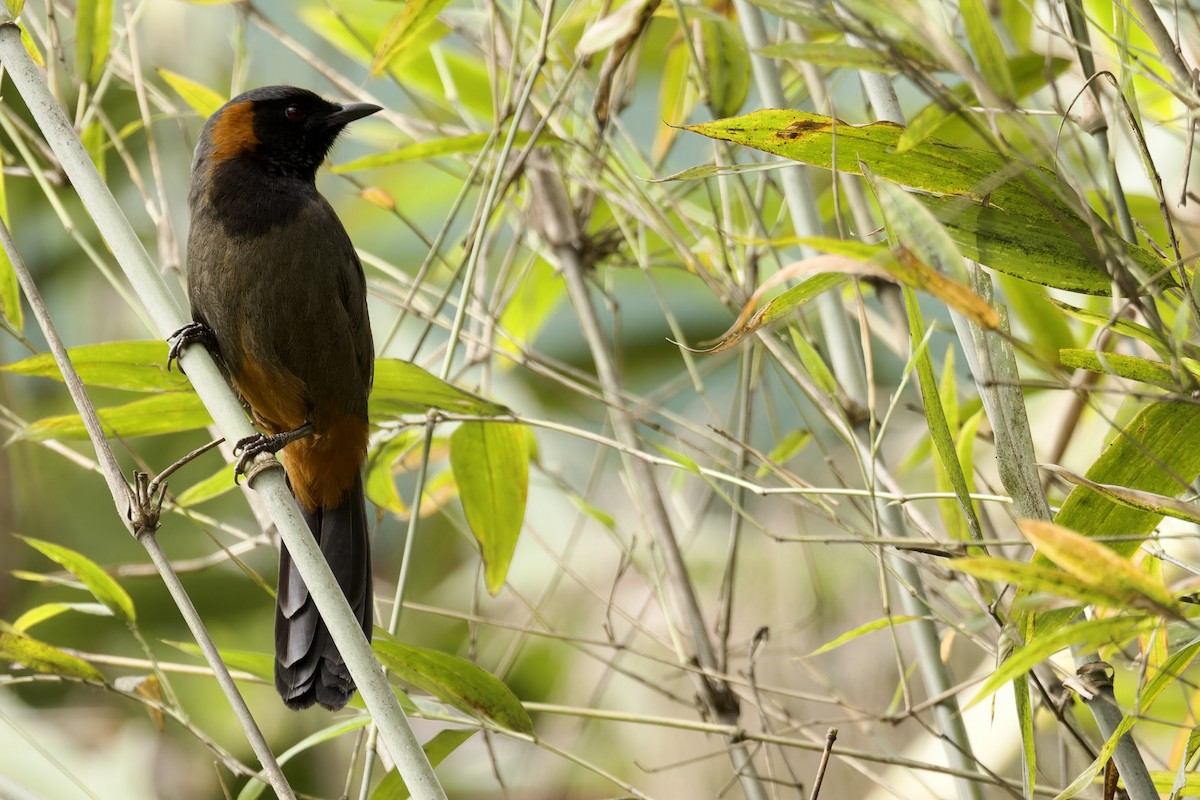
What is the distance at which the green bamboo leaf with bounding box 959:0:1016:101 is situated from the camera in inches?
Answer: 34.5

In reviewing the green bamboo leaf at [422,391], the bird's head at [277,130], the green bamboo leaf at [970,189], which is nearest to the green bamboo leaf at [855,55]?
the green bamboo leaf at [970,189]

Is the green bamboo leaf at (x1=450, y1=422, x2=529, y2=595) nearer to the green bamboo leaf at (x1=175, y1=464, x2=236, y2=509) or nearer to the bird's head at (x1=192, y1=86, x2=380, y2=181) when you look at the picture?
the green bamboo leaf at (x1=175, y1=464, x2=236, y2=509)

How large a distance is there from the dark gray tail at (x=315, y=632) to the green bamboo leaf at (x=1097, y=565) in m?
1.14

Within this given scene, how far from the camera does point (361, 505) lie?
2227 mm

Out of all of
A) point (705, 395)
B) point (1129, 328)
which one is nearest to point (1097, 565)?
point (1129, 328)

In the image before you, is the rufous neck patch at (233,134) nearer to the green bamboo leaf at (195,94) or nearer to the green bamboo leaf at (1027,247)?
the green bamboo leaf at (195,94)

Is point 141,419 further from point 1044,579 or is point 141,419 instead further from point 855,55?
point 1044,579

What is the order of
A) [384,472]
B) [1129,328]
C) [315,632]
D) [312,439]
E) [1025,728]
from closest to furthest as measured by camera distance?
[1129,328]
[1025,728]
[315,632]
[384,472]
[312,439]

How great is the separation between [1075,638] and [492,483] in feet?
3.55

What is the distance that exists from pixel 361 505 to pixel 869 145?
1428 millimetres

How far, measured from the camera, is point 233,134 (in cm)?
227

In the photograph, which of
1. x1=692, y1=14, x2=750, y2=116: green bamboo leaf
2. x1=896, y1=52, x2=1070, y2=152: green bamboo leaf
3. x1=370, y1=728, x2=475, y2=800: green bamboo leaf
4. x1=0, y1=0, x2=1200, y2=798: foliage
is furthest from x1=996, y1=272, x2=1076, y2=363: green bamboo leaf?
x1=370, y1=728, x2=475, y2=800: green bamboo leaf

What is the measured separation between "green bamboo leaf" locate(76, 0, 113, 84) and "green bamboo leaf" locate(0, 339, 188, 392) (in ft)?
1.51

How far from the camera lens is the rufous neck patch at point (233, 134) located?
2.24m
